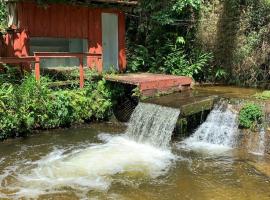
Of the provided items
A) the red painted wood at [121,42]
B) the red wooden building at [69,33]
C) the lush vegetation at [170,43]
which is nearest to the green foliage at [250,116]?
the red wooden building at [69,33]

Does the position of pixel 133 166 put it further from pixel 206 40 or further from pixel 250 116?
pixel 206 40

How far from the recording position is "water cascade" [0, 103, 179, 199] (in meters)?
8.45

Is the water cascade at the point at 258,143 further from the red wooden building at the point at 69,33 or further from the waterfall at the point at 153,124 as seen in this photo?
the red wooden building at the point at 69,33

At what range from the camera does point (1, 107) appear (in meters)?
11.0

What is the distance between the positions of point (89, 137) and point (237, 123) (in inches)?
166

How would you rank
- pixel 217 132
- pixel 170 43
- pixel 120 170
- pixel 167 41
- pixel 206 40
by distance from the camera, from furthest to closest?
1. pixel 167 41
2. pixel 170 43
3. pixel 206 40
4. pixel 217 132
5. pixel 120 170

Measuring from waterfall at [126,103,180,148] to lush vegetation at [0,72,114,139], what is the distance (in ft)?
5.10

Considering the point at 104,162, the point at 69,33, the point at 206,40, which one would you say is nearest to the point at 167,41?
the point at 206,40

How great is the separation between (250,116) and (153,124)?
8.76ft

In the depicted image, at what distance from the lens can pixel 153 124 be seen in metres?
11.7

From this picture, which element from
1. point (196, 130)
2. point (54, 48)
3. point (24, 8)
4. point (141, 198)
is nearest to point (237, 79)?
point (196, 130)

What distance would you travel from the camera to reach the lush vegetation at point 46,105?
37.1 ft

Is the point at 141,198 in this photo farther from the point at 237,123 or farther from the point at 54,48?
the point at 54,48

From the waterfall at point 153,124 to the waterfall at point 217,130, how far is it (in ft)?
2.43
